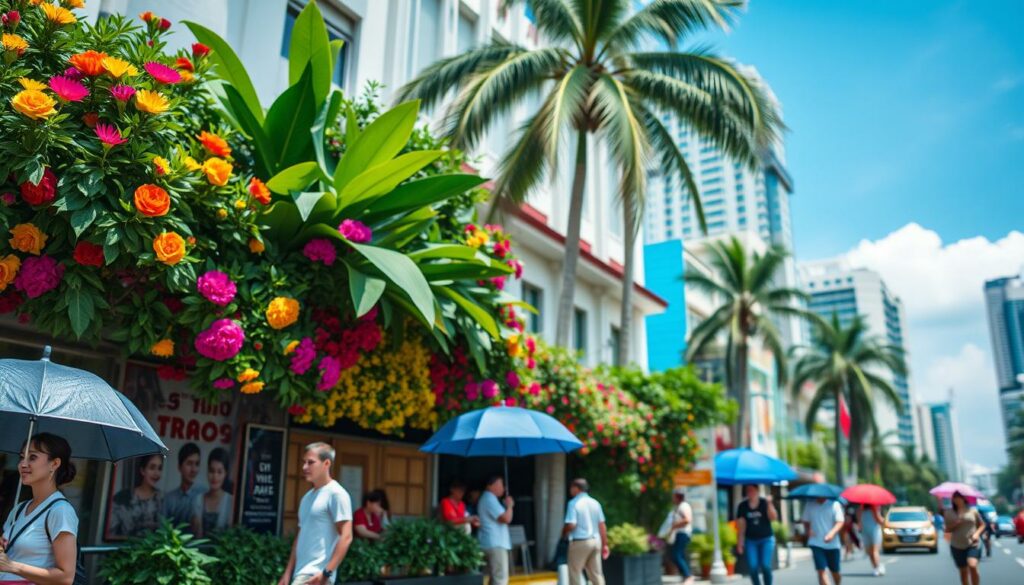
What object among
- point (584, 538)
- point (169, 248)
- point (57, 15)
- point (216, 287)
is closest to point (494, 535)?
point (584, 538)

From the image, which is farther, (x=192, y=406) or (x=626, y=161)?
(x=626, y=161)

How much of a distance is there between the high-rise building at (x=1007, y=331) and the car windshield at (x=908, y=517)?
96.5 m

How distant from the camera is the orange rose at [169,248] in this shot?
266 inches

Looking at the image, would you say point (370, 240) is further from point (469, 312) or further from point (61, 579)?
point (61, 579)

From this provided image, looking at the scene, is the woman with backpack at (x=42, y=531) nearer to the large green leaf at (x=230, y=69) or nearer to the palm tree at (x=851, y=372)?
the large green leaf at (x=230, y=69)

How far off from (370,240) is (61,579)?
5.21m

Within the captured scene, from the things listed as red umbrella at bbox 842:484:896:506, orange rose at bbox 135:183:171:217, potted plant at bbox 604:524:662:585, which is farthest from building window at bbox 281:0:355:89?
red umbrella at bbox 842:484:896:506

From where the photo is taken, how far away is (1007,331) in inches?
5955

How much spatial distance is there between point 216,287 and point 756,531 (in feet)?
25.4

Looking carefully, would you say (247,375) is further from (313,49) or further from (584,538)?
(584,538)

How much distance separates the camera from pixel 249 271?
789cm

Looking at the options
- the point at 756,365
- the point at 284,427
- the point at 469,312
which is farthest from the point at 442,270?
the point at 756,365

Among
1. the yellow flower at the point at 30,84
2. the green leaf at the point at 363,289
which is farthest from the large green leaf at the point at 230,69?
the yellow flower at the point at 30,84

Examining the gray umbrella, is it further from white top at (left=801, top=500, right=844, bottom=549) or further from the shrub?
white top at (left=801, top=500, right=844, bottom=549)
